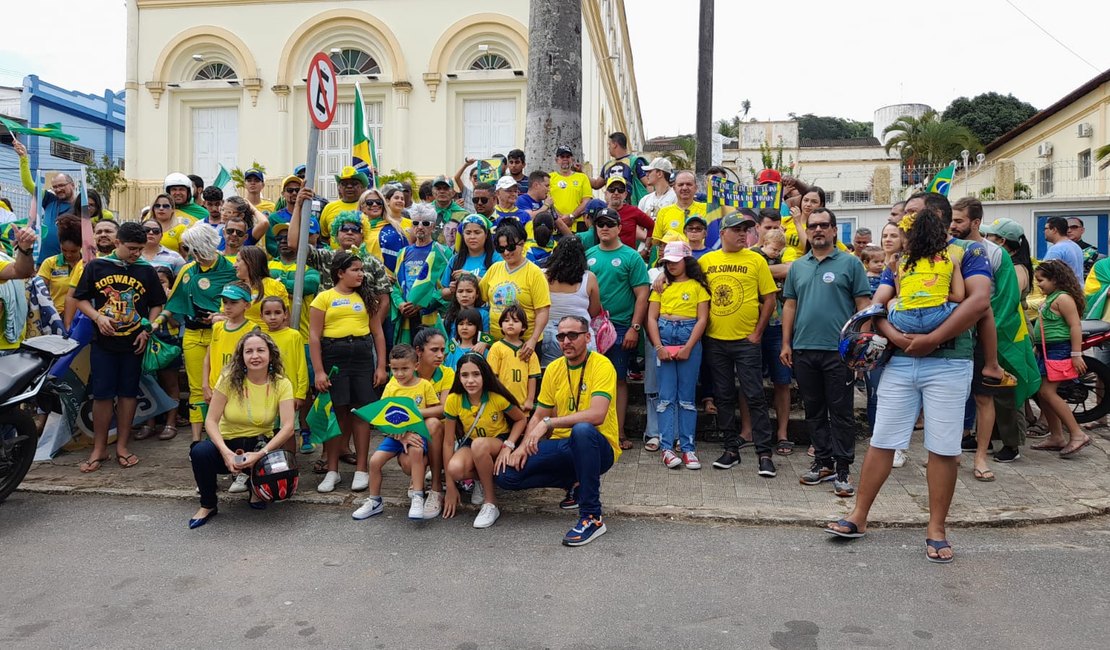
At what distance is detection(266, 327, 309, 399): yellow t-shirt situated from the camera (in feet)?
19.3

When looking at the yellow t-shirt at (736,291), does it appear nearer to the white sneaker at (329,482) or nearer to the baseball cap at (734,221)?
the baseball cap at (734,221)

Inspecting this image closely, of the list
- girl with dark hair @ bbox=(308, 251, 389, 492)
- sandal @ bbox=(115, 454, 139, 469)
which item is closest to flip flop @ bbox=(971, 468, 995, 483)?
girl with dark hair @ bbox=(308, 251, 389, 492)

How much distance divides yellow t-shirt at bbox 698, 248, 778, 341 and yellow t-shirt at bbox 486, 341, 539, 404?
166 centimetres

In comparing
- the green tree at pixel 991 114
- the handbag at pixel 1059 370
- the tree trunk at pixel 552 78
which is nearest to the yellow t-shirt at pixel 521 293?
the tree trunk at pixel 552 78

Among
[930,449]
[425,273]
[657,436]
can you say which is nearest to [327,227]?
[425,273]

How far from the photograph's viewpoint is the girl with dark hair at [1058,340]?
682cm

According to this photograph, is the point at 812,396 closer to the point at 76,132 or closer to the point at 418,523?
the point at 418,523

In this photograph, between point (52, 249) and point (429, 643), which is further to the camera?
point (52, 249)

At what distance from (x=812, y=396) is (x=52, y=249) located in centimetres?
721

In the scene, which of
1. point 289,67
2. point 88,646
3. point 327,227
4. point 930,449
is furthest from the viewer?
point 289,67

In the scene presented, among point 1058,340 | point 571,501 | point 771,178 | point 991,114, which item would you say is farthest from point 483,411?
point 991,114

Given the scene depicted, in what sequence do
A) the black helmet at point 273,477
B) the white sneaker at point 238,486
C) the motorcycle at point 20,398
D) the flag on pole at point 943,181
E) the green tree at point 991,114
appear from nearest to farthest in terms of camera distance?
the black helmet at point 273,477 < the motorcycle at point 20,398 < the white sneaker at point 238,486 < the flag on pole at point 943,181 < the green tree at point 991,114

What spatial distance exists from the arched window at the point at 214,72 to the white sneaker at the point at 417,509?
65.5 ft

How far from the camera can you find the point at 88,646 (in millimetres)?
3609
